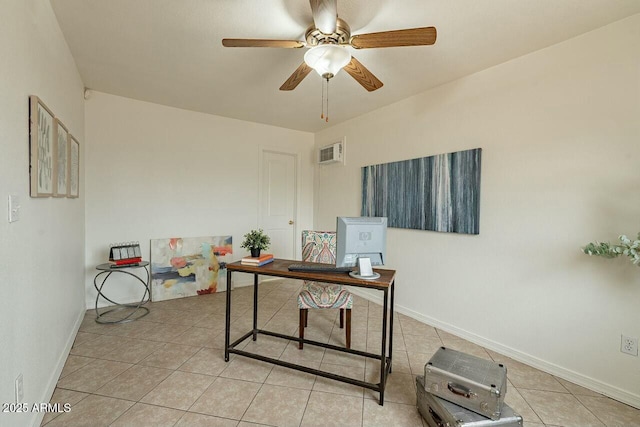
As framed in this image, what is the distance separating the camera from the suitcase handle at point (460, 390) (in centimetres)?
147

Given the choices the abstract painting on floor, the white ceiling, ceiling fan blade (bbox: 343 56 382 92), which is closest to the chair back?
ceiling fan blade (bbox: 343 56 382 92)

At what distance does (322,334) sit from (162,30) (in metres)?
2.93

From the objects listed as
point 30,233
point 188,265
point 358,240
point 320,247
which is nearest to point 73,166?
point 30,233

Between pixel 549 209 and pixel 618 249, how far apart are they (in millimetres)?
545

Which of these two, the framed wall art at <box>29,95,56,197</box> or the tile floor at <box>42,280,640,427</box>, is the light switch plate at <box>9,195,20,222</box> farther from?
the tile floor at <box>42,280,640,427</box>

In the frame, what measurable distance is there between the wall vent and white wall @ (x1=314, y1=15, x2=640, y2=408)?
4.59 feet

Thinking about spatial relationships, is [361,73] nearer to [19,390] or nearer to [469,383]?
[469,383]

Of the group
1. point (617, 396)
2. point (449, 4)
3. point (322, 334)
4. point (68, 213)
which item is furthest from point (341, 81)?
point (617, 396)

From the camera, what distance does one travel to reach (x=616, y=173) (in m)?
1.87

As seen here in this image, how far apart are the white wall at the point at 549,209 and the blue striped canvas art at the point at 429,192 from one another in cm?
10

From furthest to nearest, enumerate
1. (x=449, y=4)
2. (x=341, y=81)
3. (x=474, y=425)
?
1. (x=341, y=81)
2. (x=449, y=4)
3. (x=474, y=425)

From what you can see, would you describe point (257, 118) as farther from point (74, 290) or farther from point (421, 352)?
point (421, 352)

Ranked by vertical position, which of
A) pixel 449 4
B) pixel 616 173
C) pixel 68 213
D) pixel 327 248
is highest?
pixel 449 4

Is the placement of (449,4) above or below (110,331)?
above
